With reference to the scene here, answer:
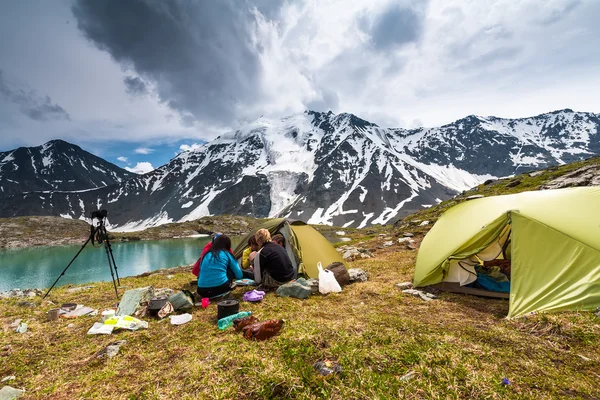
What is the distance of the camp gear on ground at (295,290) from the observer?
31.5ft

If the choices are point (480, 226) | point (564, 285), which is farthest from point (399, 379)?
point (480, 226)

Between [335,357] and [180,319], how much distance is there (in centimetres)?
506

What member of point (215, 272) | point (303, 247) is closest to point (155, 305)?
point (215, 272)

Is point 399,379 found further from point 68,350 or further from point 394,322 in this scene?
point 68,350

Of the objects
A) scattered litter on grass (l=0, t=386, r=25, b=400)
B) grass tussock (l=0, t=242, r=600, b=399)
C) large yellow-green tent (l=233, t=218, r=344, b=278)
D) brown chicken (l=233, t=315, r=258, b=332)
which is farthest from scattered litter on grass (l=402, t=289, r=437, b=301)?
scattered litter on grass (l=0, t=386, r=25, b=400)

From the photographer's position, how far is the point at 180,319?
26.1ft

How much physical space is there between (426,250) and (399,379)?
7479mm

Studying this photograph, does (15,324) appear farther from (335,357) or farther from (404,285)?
(404,285)

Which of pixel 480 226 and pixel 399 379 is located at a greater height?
pixel 480 226

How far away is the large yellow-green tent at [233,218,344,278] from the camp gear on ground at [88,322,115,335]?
6789 millimetres

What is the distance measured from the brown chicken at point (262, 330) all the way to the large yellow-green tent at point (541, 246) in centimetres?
605

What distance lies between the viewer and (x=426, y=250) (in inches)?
434

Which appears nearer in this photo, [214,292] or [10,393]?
[10,393]

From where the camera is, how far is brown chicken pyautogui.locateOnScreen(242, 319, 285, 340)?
245 inches
